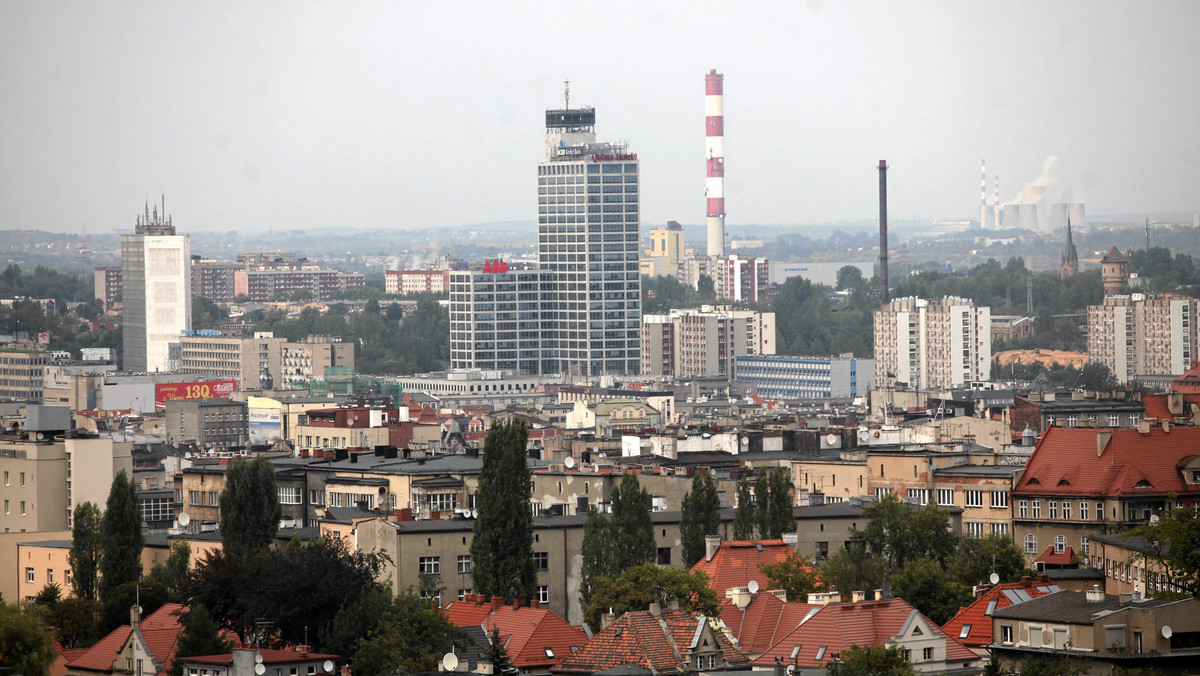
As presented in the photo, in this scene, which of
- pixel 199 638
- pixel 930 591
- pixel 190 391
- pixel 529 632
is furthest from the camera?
pixel 190 391

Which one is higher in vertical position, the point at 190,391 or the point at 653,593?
the point at 190,391

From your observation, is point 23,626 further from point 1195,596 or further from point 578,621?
point 1195,596

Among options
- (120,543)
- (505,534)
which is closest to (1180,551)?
(505,534)

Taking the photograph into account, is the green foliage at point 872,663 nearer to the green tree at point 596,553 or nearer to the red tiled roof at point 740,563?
the red tiled roof at point 740,563

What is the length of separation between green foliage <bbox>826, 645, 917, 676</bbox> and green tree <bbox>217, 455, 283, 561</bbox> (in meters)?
26.5

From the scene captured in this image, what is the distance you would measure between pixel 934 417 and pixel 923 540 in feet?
133

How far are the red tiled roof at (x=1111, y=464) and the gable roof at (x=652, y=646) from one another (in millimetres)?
21595

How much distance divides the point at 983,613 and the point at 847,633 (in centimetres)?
432

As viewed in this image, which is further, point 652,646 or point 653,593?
point 653,593

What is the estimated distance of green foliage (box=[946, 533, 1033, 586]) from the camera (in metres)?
57.2

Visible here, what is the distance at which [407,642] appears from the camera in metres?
49.4

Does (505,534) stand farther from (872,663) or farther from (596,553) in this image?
(872,663)

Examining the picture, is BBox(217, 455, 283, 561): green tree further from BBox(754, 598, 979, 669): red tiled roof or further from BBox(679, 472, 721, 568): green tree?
BBox(754, 598, 979, 669): red tiled roof

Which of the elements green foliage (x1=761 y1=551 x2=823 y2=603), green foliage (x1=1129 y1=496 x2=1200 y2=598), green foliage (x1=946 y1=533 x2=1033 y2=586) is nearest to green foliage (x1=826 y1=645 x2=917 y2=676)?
green foliage (x1=1129 y1=496 x2=1200 y2=598)
